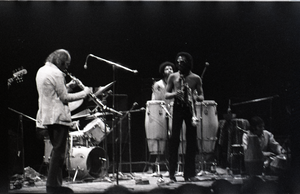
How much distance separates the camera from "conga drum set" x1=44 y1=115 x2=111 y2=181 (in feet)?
22.8

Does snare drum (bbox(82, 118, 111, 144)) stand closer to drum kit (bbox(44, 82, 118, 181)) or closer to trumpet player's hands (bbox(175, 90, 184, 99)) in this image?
drum kit (bbox(44, 82, 118, 181))

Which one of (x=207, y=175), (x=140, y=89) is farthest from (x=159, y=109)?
(x=207, y=175)

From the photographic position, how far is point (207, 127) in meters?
7.09

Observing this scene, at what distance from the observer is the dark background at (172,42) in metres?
6.40

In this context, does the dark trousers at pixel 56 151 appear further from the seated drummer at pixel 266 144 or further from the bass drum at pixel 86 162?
the seated drummer at pixel 266 144

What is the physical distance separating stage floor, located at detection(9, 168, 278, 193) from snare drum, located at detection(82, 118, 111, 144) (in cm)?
74

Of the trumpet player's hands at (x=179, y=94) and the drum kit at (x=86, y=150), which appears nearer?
the trumpet player's hands at (x=179, y=94)

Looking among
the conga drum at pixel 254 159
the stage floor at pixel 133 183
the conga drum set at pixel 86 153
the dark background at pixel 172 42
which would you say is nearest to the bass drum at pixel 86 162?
the conga drum set at pixel 86 153

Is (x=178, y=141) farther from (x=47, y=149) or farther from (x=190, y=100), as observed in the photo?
(x=47, y=149)

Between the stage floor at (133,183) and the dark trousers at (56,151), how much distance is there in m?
0.66

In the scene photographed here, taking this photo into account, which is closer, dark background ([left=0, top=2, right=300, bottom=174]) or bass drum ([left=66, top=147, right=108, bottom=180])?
dark background ([left=0, top=2, right=300, bottom=174])

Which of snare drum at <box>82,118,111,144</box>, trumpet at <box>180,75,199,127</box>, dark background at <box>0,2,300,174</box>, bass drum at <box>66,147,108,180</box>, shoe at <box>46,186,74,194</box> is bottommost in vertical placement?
shoe at <box>46,186,74,194</box>

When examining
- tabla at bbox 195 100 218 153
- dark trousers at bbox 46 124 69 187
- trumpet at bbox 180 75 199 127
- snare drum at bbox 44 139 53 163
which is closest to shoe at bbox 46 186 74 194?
dark trousers at bbox 46 124 69 187

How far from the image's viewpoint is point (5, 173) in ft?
18.7
